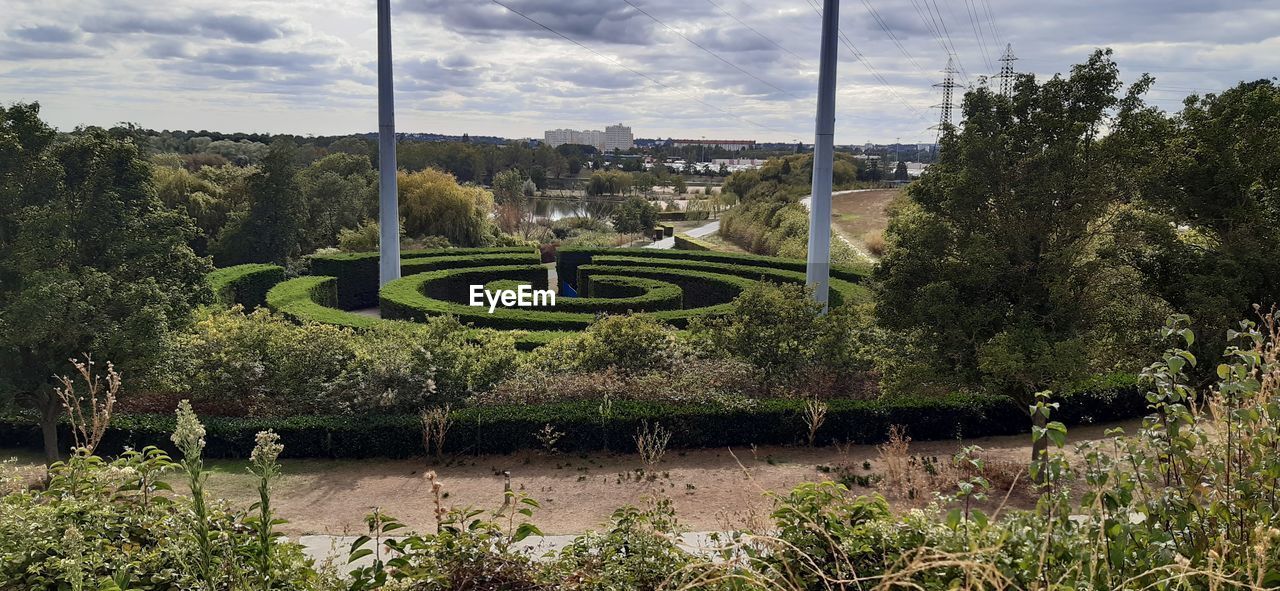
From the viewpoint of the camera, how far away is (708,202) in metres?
65.8

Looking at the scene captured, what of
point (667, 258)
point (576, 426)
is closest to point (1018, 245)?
point (576, 426)

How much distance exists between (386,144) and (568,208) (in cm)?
5001

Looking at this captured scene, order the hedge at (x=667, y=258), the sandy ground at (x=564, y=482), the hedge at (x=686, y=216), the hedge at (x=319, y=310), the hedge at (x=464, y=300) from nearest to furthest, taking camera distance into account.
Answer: the sandy ground at (x=564, y=482), the hedge at (x=319, y=310), the hedge at (x=464, y=300), the hedge at (x=667, y=258), the hedge at (x=686, y=216)

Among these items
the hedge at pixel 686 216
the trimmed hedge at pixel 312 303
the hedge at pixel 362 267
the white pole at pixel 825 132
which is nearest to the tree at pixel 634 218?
the hedge at pixel 686 216

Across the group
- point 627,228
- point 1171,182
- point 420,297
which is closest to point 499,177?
point 627,228

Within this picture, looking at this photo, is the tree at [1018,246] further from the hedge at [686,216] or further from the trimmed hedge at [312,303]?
the hedge at [686,216]

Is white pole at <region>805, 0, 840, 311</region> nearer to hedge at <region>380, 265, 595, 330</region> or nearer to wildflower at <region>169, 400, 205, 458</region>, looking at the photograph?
hedge at <region>380, 265, 595, 330</region>

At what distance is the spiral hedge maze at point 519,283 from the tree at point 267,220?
220 inches

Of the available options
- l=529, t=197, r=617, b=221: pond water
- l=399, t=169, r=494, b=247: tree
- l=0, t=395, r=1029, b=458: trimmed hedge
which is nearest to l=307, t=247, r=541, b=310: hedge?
l=399, t=169, r=494, b=247: tree

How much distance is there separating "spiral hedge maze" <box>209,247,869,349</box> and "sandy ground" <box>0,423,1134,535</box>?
5440 millimetres

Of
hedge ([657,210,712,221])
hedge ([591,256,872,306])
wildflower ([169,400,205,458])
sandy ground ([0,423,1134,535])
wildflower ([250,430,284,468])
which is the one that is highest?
hedge ([657,210,712,221])

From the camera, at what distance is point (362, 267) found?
29094 millimetres

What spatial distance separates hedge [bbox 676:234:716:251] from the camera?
136 feet

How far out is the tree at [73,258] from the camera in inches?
414
